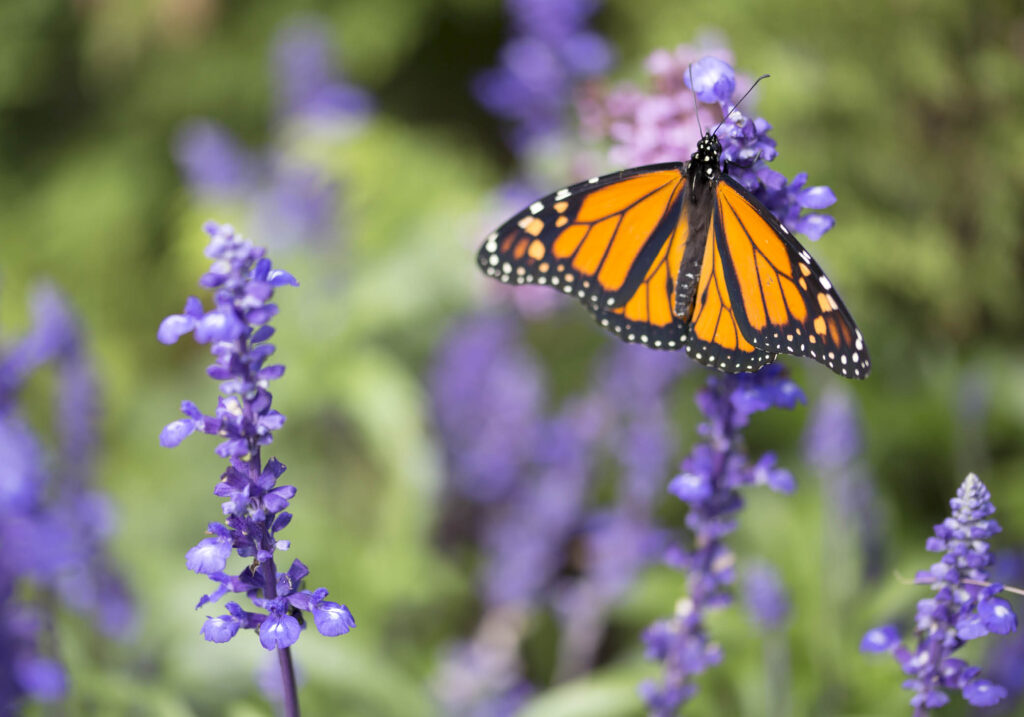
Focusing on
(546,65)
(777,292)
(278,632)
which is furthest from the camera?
(546,65)

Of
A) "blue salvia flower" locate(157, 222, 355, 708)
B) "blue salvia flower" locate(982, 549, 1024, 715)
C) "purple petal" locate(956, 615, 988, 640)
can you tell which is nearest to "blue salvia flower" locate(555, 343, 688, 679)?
"blue salvia flower" locate(982, 549, 1024, 715)

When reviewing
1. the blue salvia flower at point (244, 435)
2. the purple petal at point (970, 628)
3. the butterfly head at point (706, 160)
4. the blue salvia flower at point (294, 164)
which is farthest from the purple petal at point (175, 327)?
the blue salvia flower at point (294, 164)

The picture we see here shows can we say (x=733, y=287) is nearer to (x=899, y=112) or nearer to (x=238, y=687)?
(x=238, y=687)

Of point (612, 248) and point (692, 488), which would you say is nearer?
point (692, 488)

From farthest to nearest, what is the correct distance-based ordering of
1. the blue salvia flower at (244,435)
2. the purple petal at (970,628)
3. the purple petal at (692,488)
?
1. the purple petal at (692,488)
2. the purple petal at (970,628)
3. the blue salvia flower at (244,435)

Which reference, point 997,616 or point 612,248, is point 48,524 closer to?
point 612,248

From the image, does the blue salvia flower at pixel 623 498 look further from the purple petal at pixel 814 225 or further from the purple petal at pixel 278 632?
the purple petal at pixel 278 632

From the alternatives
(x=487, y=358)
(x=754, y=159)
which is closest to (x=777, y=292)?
(x=754, y=159)
